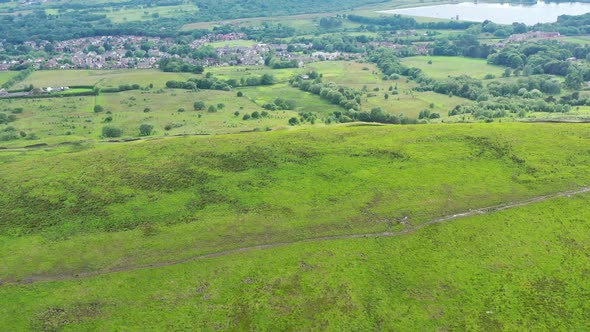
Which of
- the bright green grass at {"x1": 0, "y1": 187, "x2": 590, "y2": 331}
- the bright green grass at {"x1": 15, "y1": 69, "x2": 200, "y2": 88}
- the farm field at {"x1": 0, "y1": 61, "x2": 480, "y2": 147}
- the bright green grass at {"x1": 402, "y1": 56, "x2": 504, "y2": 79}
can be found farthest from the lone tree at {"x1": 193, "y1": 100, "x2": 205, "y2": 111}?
the bright green grass at {"x1": 0, "y1": 187, "x2": 590, "y2": 331}

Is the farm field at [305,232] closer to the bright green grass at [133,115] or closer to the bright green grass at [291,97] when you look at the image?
the bright green grass at [133,115]

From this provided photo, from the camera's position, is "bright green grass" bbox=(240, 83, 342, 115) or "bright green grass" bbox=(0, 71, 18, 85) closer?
"bright green grass" bbox=(240, 83, 342, 115)

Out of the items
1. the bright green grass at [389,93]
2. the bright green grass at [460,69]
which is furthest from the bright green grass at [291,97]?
the bright green grass at [460,69]

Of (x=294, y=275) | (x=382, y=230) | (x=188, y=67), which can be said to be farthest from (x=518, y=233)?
(x=188, y=67)

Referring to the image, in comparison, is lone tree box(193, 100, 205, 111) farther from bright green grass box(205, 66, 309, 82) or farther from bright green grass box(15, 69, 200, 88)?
bright green grass box(205, 66, 309, 82)

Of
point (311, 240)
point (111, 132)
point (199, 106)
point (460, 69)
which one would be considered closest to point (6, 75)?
point (199, 106)

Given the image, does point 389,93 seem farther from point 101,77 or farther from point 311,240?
point 311,240
